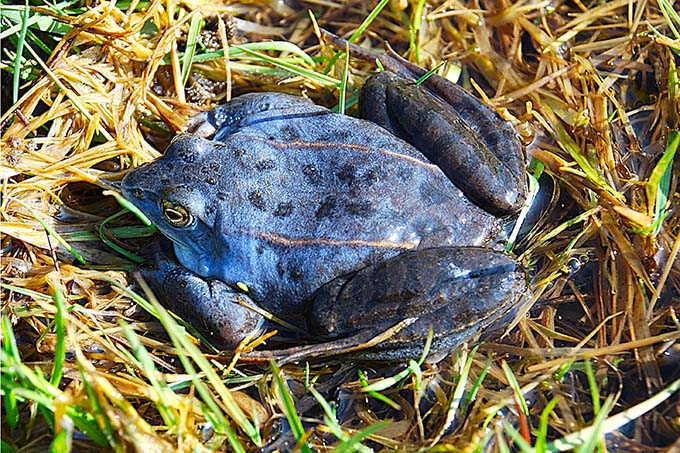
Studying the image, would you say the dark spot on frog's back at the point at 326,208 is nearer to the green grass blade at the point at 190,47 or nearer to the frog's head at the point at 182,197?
the frog's head at the point at 182,197

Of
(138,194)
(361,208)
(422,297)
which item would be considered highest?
(361,208)

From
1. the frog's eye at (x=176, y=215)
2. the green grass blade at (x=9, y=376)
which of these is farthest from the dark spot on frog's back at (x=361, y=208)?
the green grass blade at (x=9, y=376)

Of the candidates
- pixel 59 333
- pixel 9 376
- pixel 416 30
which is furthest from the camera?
pixel 416 30

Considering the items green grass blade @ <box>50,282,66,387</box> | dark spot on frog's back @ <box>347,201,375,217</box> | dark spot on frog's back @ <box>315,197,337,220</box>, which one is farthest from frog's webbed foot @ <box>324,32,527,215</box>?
green grass blade @ <box>50,282,66,387</box>

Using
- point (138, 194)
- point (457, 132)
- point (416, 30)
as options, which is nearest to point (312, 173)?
point (457, 132)

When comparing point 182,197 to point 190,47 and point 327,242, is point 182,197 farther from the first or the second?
point 190,47

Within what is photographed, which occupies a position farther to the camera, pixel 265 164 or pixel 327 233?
pixel 265 164

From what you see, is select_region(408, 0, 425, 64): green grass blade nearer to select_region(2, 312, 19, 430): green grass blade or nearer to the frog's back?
the frog's back

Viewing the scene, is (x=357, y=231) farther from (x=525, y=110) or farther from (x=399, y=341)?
(x=525, y=110)
